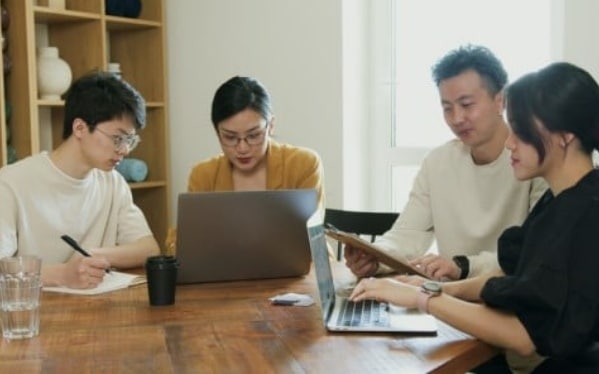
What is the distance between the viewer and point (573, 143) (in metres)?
1.44

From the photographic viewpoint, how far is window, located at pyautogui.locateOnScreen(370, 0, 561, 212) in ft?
10.6

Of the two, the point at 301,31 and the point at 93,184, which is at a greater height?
the point at 301,31

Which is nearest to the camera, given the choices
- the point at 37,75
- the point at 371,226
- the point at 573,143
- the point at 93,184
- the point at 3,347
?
the point at 3,347

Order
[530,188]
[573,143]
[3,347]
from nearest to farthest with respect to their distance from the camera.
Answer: [3,347]
[573,143]
[530,188]

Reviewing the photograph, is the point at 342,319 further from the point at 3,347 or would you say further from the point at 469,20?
the point at 469,20

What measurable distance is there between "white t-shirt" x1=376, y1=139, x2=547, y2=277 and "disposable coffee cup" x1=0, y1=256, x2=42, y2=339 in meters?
1.01

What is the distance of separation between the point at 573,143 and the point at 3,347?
1.15 m

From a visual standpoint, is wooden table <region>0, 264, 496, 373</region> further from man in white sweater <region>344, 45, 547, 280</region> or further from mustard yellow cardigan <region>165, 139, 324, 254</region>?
mustard yellow cardigan <region>165, 139, 324, 254</region>

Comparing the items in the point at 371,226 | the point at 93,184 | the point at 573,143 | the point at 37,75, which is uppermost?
the point at 37,75

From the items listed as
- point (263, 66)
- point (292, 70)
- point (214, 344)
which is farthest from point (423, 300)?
point (263, 66)

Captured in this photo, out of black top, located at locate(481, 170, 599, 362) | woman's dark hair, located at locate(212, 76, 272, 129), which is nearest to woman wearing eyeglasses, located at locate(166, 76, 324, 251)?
woman's dark hair, located at locate(212, 76, 272, 129)

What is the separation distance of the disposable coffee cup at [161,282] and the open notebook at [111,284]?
195mm

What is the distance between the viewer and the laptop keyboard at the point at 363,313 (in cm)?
145

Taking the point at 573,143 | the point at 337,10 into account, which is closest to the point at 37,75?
the point at 337,10
